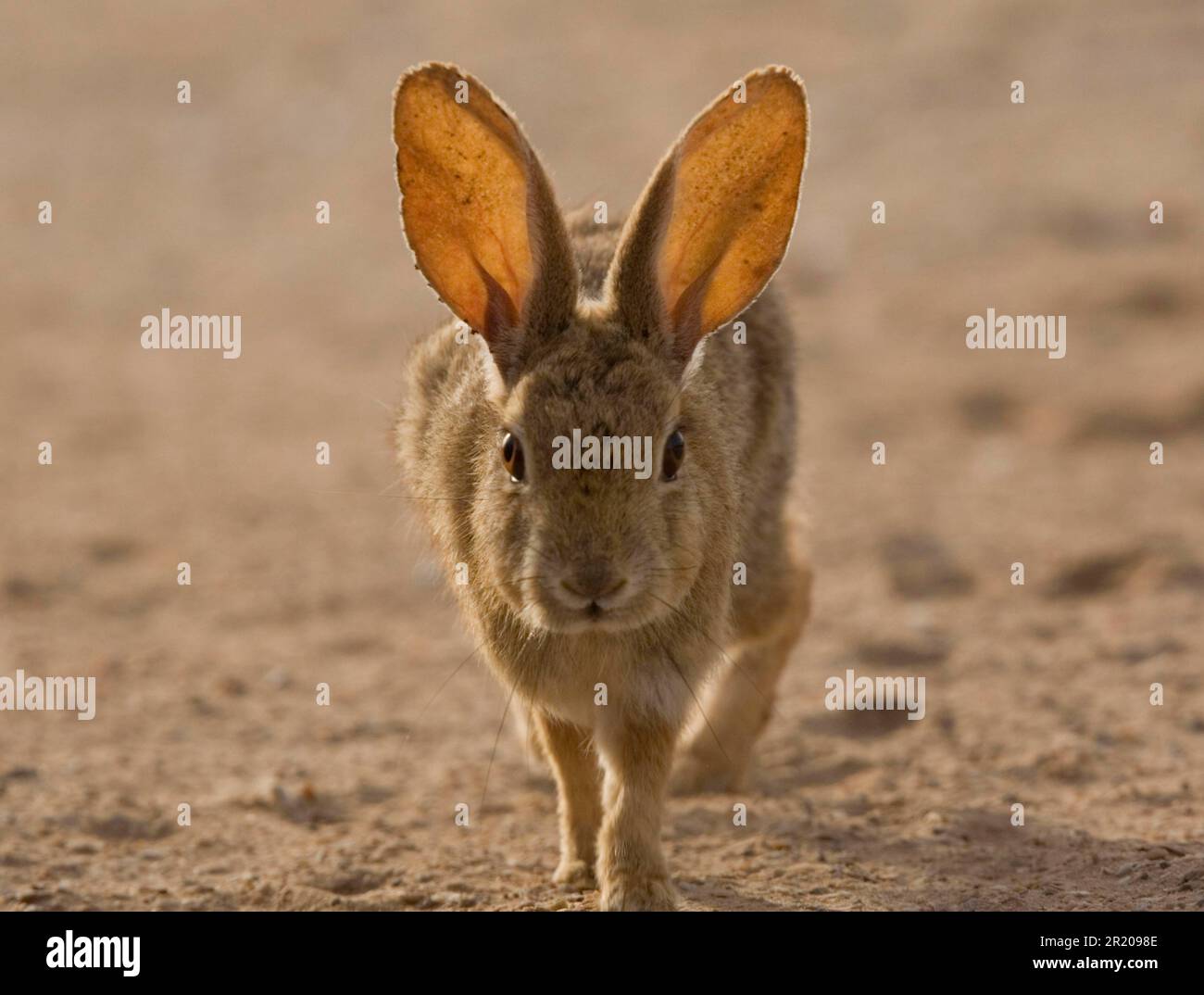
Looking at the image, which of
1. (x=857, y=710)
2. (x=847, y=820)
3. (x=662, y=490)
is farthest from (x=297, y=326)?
(x=662, y=490)

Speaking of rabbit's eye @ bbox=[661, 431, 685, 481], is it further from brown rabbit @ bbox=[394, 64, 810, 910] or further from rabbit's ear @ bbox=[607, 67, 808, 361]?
rabbit's ear @ bbox=[607, 67, 808, 361]

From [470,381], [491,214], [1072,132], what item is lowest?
[470,381]

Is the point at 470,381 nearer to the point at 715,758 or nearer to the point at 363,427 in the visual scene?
the point at 715,758

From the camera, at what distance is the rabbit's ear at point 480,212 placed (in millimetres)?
5363

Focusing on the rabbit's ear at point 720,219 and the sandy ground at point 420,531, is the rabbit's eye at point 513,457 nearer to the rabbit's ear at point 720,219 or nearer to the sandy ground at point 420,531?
the rabbit's ear at point 720,219

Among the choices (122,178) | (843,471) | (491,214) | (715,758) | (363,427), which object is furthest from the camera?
(122,178)

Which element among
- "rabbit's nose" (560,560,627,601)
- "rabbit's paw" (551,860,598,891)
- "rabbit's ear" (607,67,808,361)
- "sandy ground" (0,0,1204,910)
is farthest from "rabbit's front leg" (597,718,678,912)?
"rabbit's ear" (607,67,808,361)

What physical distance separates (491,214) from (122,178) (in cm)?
1342

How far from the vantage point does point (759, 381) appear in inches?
263

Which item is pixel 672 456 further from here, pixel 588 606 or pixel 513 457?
pixel 588 606

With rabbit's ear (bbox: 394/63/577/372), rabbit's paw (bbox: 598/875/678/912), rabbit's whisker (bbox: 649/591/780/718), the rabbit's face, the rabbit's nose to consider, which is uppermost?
rabbit's ear (bbox: 394/63/577/372)

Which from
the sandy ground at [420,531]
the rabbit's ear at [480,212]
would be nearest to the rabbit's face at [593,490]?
the rabbit's ear at [480,212]

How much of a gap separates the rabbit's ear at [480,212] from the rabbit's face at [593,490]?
0.19 m

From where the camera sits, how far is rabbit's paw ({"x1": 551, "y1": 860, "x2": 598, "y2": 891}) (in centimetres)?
590
